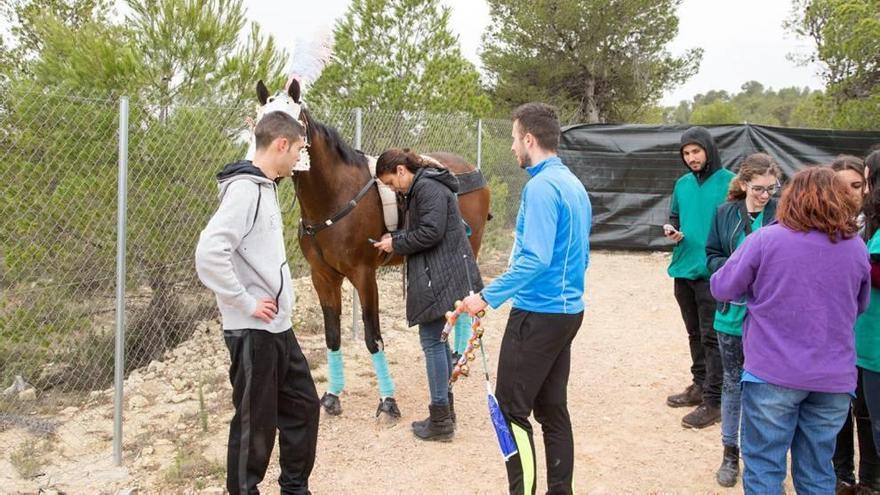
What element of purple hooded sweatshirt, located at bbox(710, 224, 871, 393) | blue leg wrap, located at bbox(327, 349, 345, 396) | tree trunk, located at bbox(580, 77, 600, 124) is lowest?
blue leg wrap, located at bbox(327, 349, 345, 396)

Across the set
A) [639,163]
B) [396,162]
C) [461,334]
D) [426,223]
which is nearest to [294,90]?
[396,162]

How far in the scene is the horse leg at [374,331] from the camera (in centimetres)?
430

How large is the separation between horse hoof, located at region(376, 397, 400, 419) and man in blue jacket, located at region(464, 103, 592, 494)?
5.19ft

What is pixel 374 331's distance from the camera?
430 centimetres

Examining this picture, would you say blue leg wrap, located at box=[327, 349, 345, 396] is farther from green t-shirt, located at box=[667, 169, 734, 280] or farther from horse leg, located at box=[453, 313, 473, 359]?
green t-shirt, located at box=[667, 169, 734, 280]

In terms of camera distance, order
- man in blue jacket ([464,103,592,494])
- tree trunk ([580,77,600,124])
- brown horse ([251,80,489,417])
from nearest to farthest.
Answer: man in blue jacket ([464,103,592,494]) → brown horse ([251,80,489,417]) → tree trunk ([580,77,600,124])

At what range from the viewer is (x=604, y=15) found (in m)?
20.0

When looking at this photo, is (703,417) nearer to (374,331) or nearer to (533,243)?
(374,331)

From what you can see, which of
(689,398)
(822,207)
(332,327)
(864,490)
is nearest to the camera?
(822,207)

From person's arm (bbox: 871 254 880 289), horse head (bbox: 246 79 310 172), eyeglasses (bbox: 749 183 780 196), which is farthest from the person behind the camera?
horse head (bbox: 246 79 310 172)

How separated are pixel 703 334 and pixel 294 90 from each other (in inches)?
112

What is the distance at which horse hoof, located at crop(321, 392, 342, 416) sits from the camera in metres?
4.45

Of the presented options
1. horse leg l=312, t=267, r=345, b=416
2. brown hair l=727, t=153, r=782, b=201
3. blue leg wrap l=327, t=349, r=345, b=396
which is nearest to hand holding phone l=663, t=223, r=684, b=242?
brown hair l=727, t=153, r=782, b=201

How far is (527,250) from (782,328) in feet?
3.26
